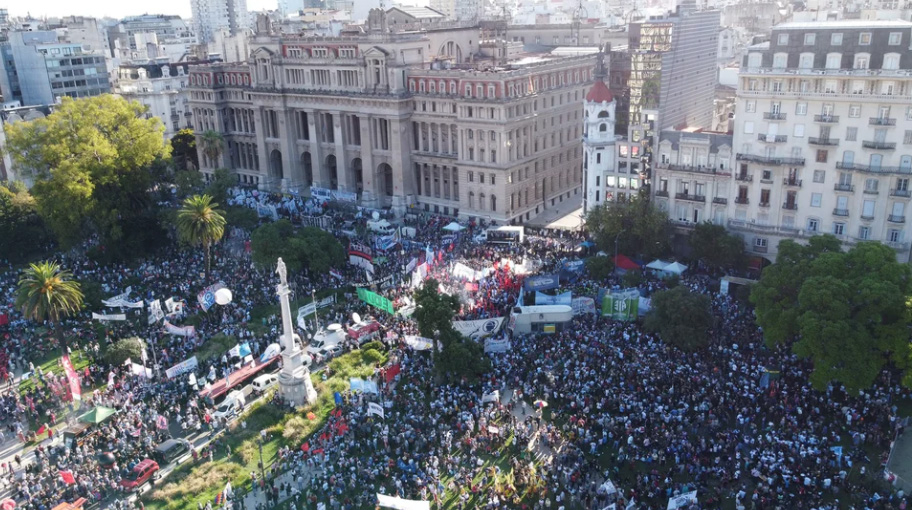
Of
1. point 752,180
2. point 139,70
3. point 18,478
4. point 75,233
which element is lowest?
point 18,478

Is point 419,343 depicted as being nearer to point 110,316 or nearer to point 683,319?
point 683,319

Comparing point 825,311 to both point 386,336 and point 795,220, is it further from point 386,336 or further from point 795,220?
point 386,336

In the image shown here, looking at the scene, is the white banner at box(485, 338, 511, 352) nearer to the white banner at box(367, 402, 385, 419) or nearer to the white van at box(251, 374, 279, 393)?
the white banner at box(367, 402, 385, 419)

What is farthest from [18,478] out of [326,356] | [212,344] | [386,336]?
[386,336]

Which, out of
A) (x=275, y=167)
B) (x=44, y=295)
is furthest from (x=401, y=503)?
(x=275, y=167)

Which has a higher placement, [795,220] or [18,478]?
[795,220]

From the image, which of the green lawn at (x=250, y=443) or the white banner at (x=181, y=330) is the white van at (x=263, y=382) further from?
the white banner at (x=181, y=330)
